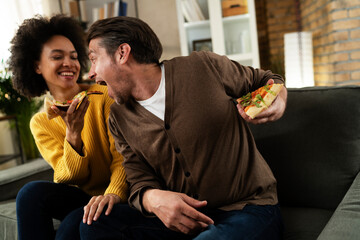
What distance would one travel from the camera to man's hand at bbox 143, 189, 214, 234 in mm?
1089

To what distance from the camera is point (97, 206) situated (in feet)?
3.95

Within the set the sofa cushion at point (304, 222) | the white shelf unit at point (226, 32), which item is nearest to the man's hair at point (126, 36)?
the sofa cushion at point (304, 222)

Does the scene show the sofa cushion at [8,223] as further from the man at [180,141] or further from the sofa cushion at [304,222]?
the sofa cushion at [304,222]

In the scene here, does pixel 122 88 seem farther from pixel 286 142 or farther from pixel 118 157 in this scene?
pixel 286 142

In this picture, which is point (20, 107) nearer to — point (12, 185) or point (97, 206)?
point (12, 185)

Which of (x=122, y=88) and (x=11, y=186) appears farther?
(x=11, y=186)

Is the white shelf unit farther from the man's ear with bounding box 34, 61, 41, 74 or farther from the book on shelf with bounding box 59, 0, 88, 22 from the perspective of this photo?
the man's ear with bounding box 34, 61, 41, 74

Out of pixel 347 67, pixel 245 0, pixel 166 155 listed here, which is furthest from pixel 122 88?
pixel 245 0

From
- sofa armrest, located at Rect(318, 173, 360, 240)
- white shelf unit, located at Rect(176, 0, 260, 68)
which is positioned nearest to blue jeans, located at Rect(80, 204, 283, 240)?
sofa armrest, located at Rect(318, 173, 360, 240)

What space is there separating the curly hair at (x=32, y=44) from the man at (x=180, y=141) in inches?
21.8

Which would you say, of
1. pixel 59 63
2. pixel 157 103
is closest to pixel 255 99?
pixel 157 103

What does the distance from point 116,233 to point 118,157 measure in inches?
16.9

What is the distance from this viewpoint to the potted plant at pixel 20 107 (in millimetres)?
3049

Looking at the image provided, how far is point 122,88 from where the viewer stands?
1.28 meters
